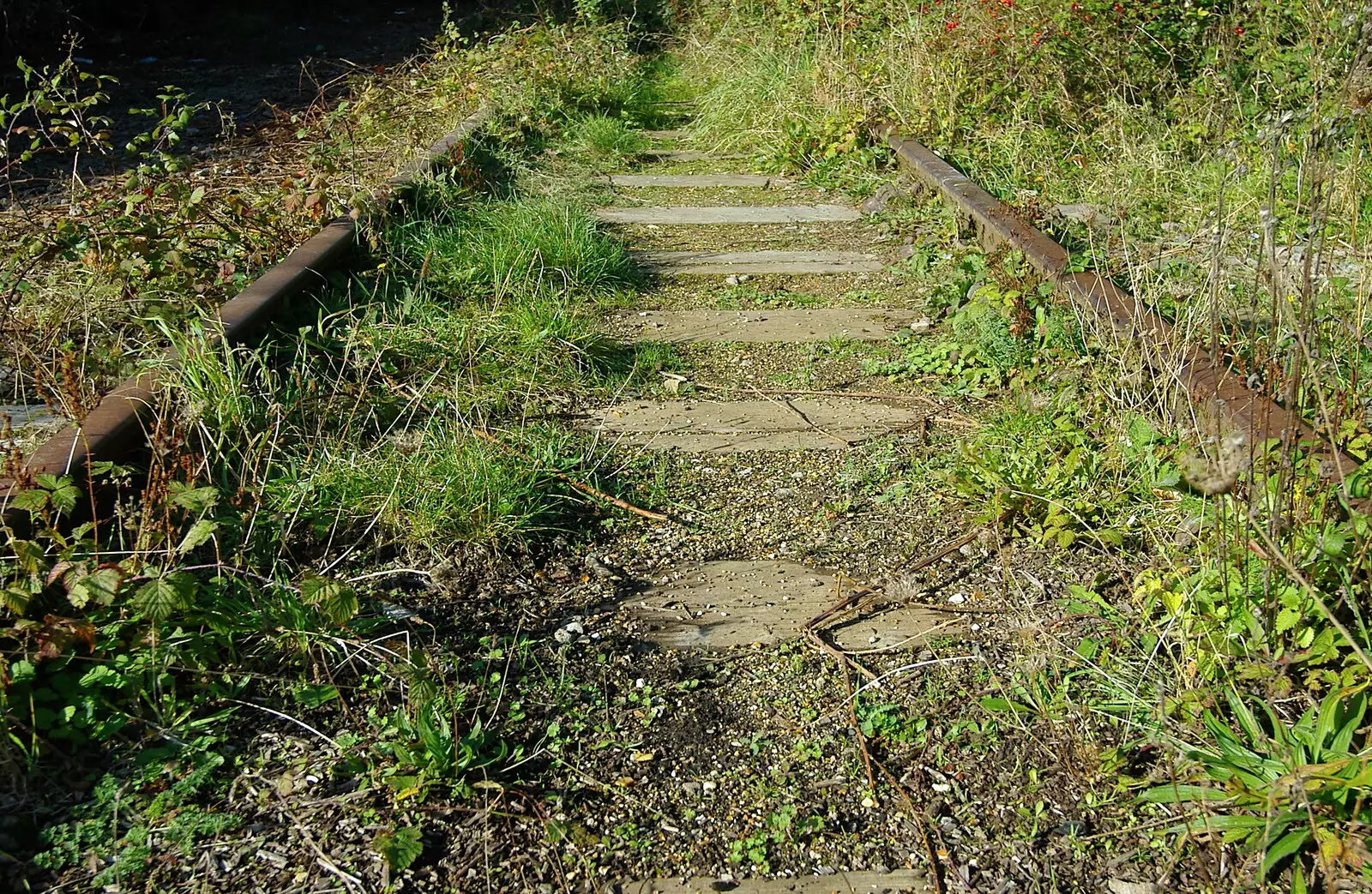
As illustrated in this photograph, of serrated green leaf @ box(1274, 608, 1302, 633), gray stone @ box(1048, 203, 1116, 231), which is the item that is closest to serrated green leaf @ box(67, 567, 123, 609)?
serrated green leaf @ box(1274, 608, 1302, 633)

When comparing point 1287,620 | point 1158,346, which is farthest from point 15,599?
point 1158,346

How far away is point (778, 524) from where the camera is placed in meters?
3.62

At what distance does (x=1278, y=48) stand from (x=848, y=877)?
694cm

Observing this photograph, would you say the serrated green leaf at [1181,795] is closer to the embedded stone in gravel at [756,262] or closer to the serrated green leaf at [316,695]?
the serrated green leaf at [316,695]

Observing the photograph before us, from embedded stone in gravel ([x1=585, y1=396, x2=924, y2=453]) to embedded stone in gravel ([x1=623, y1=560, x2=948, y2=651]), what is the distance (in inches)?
33.2

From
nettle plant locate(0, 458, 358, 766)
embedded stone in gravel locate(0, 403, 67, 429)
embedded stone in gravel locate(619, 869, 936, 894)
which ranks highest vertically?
embedded stone in gravel locate(0, 403, 67, 429)

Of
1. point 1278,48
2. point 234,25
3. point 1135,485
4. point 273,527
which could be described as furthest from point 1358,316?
point 234,25

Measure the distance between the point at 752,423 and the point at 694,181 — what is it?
4.17m

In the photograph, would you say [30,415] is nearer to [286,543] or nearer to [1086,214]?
[286,543]

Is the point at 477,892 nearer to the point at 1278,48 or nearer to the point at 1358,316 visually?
the point at 1358,316

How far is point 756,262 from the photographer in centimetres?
628

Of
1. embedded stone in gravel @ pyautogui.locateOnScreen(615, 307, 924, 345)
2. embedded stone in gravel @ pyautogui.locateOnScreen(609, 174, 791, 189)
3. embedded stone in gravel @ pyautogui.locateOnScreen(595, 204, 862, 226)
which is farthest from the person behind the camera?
embedded stone in gravel @ pyautogui.locateOnScreen(609, 174, 791, 189)

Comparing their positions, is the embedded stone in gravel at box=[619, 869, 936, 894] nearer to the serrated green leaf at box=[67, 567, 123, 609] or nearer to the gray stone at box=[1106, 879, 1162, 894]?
the gray stone at box=[1106, 879, 1162, 894]

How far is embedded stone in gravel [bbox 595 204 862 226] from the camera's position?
709 centimetres
